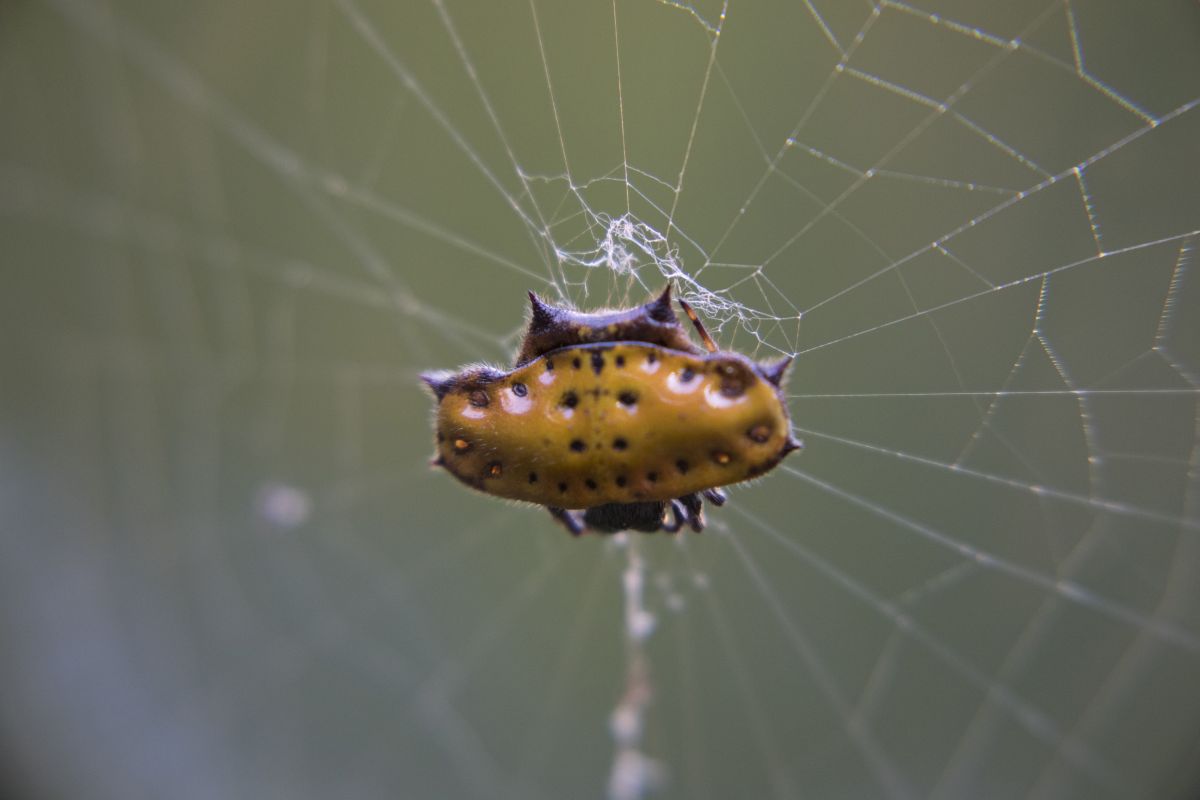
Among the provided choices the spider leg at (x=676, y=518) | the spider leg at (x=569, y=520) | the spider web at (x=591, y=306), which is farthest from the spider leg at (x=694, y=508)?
the spider web at (x=591, y=306)

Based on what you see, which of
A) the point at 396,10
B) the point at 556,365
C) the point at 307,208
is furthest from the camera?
the point at 307,208

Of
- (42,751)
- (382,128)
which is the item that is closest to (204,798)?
(42,751)

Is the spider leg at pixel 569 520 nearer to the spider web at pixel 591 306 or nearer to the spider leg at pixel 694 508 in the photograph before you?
the spider leg at pixel 694 508

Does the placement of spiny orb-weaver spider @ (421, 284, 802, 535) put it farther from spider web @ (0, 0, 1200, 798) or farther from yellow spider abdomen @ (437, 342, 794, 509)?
spider web @ (0, 0, 1200, 798)

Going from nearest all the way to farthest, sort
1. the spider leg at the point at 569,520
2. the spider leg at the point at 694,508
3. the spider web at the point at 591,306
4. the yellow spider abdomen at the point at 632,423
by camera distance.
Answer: the yellow spider abdomen at the point at 632,423 < the spider leg at the point at 694,508 < the spider leg at the point at 569,520 < the spider web at the point at 591,306

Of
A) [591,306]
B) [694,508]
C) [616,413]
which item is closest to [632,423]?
[616,413]

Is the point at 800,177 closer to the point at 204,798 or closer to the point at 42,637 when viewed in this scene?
the point at 204,798
